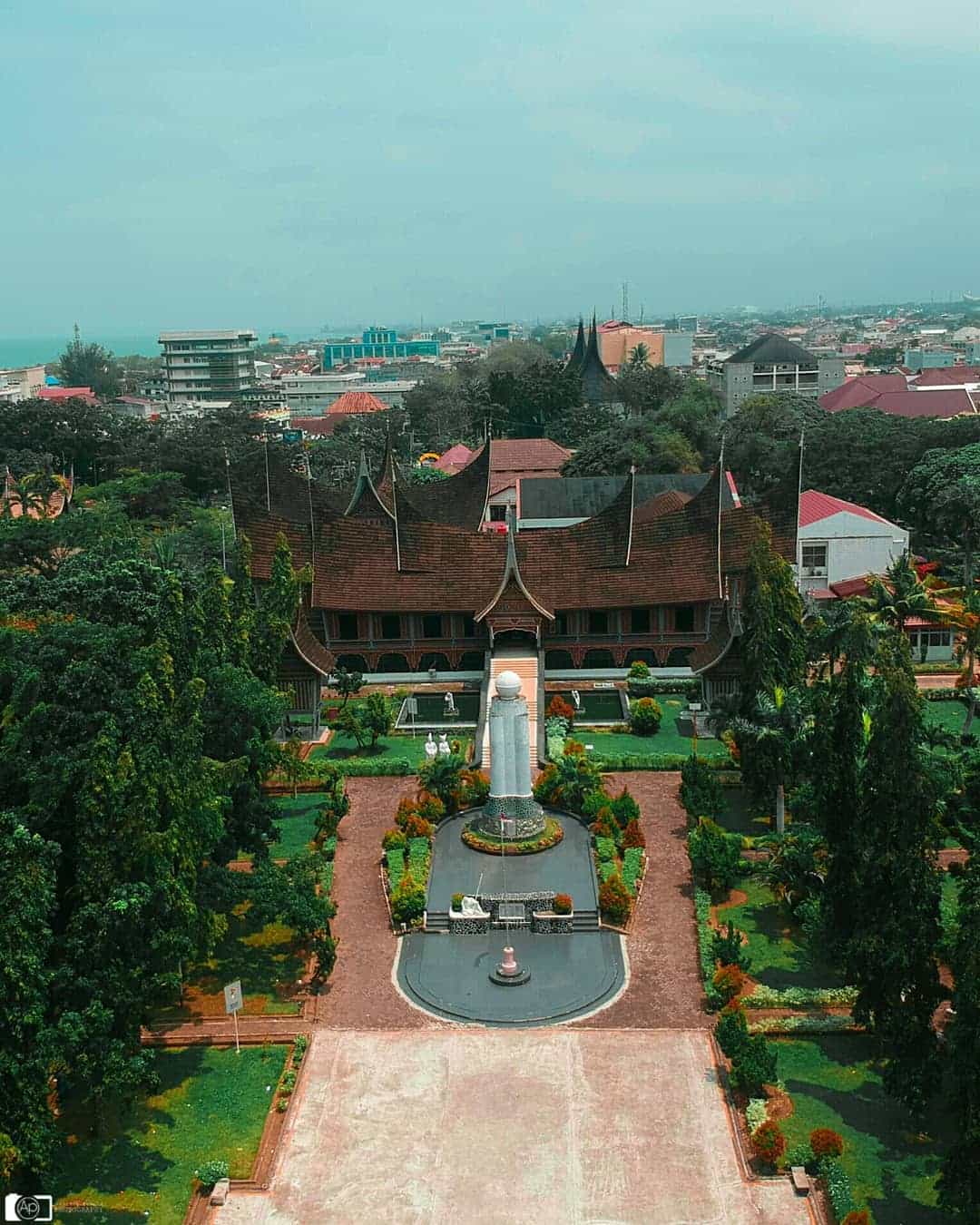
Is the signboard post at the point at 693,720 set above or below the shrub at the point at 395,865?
below

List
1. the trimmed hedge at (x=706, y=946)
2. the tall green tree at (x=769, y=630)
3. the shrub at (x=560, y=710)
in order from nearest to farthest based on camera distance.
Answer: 1. the trimmed hedge at (x=706, y=946)
2. the tall green tree at (x=769, y=630)
3. the shrub at (x=560, y=710)

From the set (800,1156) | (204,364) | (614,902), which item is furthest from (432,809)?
(204,364)

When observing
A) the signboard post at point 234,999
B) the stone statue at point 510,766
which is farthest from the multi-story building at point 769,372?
the signboard post at point 234,999

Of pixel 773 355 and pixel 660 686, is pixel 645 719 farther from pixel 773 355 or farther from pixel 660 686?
pixel 773 355

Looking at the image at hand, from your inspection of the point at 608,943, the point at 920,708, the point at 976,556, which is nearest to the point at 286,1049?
the point at 608,943

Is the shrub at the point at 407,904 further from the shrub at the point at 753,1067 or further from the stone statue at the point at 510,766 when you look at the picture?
the shrub at the point at 753,1067

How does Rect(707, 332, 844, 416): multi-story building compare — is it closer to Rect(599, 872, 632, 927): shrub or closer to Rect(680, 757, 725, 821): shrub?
Rect(680, 757, 725, 821): shrub
